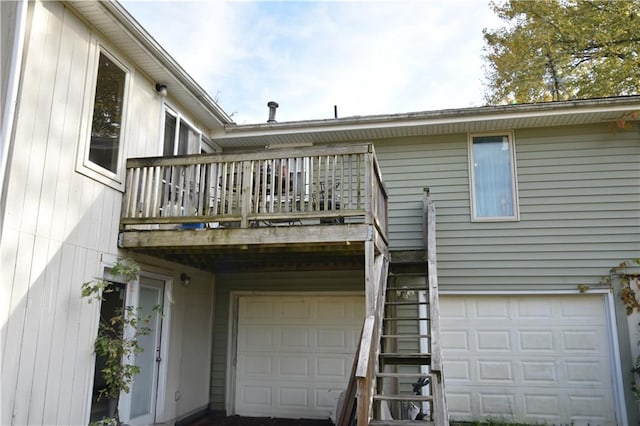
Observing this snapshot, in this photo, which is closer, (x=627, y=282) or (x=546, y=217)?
(x=627, y=282)

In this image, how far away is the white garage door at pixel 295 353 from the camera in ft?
26.0

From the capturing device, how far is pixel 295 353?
8148 millimetres

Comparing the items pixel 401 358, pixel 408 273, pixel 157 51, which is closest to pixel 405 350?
pixel 408 273

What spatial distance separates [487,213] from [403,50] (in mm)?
6819

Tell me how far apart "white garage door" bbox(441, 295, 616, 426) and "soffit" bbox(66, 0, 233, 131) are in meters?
5.36

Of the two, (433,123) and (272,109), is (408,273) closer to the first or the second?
(433,123)

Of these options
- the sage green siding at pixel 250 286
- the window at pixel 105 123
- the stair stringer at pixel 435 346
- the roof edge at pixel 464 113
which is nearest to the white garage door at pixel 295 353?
the sage green siding at pixel 250 286

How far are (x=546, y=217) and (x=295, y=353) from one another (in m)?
4.81

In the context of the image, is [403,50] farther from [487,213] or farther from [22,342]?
[22,342]

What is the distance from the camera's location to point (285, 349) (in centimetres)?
821

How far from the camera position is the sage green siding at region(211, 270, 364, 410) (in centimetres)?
815

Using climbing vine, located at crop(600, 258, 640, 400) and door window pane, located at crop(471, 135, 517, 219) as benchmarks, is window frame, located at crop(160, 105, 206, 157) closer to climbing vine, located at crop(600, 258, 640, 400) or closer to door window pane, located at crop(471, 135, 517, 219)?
door window pane, located at crop(471, 135, 517, 219)

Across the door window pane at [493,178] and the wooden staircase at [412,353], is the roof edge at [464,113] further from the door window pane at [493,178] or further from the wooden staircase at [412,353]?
the wooden staircase at [412,353]

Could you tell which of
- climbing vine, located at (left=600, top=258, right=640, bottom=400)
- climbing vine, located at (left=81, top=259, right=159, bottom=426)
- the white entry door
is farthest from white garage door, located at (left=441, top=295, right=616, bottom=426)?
climbing vine, located at (left=81, top=259, right=159, bottom=426)
